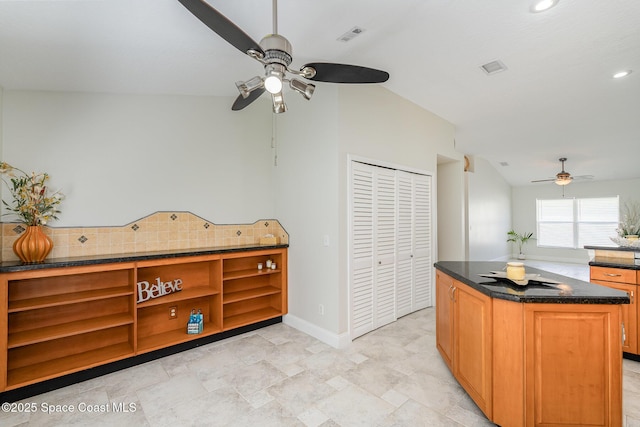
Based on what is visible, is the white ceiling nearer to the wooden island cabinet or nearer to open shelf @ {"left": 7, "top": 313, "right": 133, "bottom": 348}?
the wooden island cabinet

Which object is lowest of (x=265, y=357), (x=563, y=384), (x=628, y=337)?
(x=265, y=357)

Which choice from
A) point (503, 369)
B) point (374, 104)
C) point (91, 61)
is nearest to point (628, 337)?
point (503, 369)

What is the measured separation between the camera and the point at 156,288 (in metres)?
3.05

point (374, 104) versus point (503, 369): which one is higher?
point (374, 104)

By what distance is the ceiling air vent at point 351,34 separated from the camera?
2405 mm

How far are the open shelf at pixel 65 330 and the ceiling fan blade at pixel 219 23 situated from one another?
2.60m

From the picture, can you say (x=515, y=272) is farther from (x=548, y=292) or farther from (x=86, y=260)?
(x=86, y=260)

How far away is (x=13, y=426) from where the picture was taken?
6.32 ft

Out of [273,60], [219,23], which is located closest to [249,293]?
[273,60]

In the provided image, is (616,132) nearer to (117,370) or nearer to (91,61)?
(91,61)

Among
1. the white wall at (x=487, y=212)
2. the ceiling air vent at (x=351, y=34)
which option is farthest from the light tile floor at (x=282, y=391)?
the white wall at (x=487, y=212)

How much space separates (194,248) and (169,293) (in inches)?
21.7

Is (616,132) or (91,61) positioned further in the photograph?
(616,132)

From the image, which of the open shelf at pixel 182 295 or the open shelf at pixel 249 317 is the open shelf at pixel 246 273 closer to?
the open shelf at pixel 182 295
